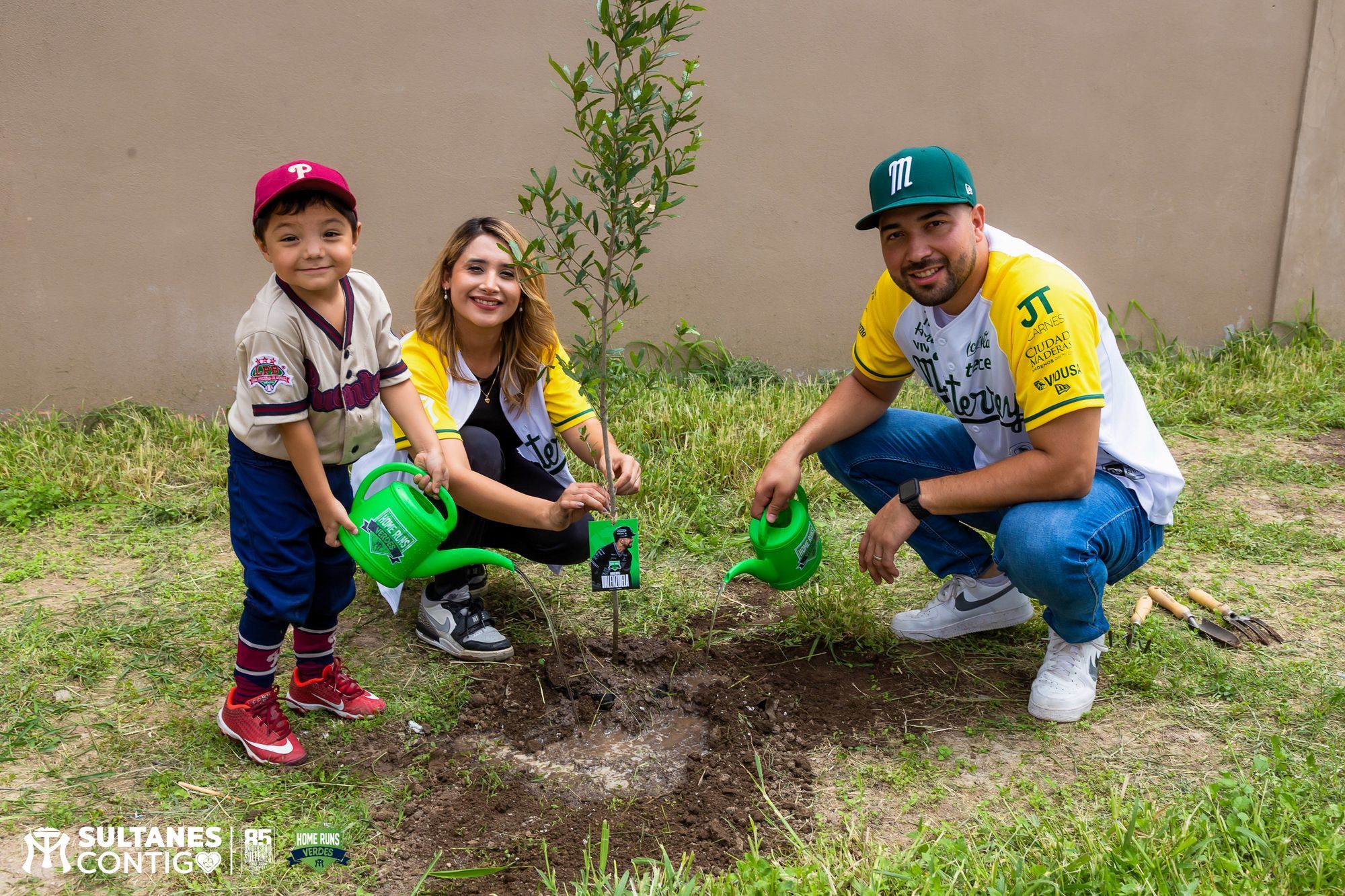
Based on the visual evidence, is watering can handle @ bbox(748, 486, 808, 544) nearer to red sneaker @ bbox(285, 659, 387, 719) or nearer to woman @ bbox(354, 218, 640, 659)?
woman @ bbox(354, 218, 640, 659)

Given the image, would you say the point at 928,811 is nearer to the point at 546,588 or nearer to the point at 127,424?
the point at 546,588

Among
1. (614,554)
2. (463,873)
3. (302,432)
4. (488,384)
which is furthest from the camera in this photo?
(488,384)

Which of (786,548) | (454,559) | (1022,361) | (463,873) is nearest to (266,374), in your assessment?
(454,559)

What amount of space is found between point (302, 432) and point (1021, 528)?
71.7 inches

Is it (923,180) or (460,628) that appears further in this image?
(460,628)

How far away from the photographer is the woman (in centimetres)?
293

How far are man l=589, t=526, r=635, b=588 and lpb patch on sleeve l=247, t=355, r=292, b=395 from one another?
0.91 m

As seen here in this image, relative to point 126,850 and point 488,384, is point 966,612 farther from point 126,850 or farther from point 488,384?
point 126,850

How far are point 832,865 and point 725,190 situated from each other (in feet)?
13.1

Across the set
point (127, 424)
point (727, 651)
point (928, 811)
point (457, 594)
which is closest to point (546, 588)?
point (457, 594)

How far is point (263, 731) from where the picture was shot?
255 centimetres

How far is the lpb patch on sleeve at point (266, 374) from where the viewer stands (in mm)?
2332

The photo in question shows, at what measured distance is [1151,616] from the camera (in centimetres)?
322

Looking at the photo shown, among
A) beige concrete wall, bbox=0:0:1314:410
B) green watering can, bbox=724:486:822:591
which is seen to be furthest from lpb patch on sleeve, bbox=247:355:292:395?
beige concrete wall, bbox=0:0:1314:410
